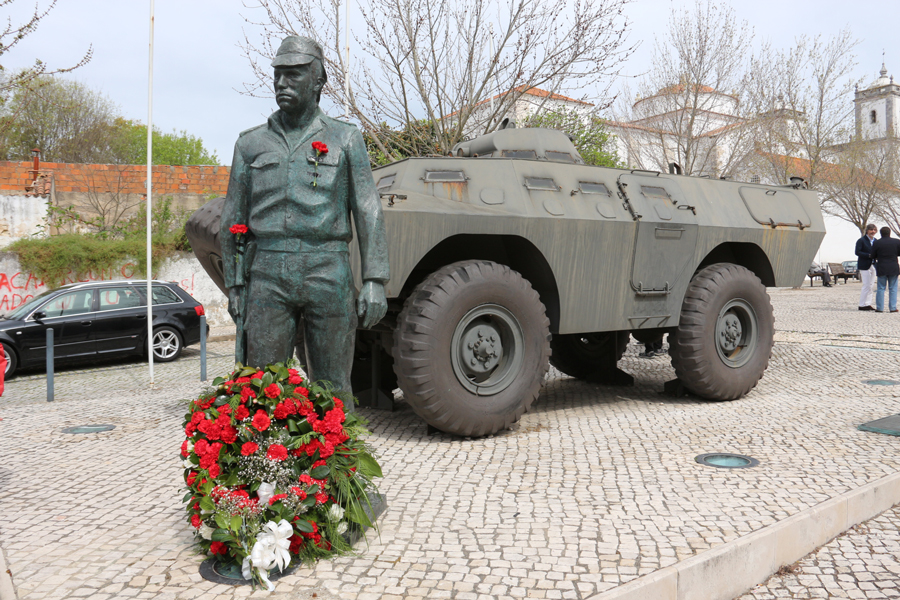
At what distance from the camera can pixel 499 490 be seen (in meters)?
4.29

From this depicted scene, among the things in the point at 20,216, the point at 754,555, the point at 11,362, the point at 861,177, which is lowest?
the point at 11,362

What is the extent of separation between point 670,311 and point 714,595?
3.79 metres

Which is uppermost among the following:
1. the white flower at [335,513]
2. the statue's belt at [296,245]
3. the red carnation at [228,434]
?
the statue's belt at [296,245]

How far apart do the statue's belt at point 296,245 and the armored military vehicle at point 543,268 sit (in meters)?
1.43

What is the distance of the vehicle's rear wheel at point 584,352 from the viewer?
8109mm

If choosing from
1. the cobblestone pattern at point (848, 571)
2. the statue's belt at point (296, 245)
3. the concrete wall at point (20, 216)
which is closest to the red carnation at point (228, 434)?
A: the statue's belt at point (296, 245)

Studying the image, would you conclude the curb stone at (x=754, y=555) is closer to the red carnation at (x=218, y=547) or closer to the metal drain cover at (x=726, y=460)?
the metal drain cover at (x=726, y=460)

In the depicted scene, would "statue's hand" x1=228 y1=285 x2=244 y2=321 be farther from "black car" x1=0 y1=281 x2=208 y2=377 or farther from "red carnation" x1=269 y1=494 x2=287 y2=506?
"black car" x1=0 y1=281 x2=208 y2=377

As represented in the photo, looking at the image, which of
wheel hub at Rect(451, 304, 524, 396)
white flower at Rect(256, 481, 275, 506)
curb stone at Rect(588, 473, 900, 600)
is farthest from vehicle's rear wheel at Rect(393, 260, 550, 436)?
curb stone at Rect(588, 473, 900, 600)

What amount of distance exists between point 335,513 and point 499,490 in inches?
52.9

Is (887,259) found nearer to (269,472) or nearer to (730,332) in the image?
(730,332)

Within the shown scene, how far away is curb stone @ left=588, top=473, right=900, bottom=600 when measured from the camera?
295 centimetres

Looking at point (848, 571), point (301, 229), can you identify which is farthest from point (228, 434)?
point (848, 571)

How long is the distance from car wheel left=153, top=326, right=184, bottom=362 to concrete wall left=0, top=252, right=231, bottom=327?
139 inches
